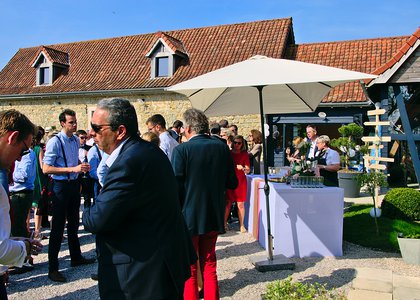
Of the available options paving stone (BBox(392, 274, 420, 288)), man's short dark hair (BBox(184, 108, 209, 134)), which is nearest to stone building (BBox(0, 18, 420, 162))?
paving stone (BBox(392, 274, 420, 288))

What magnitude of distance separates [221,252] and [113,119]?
162 inches

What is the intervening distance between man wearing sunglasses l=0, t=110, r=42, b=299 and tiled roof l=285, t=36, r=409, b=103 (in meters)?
15.6

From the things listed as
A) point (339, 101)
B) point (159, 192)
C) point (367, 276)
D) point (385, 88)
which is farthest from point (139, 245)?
point (339, 101)

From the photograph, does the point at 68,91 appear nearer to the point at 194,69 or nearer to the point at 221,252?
the point at 194,69

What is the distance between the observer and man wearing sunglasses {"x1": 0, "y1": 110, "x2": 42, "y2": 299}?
2084mm

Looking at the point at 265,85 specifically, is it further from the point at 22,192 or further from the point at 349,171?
the point at 349,171

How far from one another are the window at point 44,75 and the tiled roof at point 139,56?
0.54 m

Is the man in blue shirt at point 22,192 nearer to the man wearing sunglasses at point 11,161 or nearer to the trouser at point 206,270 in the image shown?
the trouser at point 206,270

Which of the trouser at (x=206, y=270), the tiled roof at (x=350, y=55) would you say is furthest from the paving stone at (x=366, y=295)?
the tiled roof at (x=350, y=55)

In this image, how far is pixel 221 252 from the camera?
5.91m

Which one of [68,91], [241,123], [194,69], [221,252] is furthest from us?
[68,91]

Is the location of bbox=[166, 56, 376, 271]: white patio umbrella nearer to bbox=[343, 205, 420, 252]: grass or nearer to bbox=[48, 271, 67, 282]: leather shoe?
bbox=[343, 205, 420, 252]: grass

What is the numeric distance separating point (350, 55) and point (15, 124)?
60.4ft

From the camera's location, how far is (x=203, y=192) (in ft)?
12.2
